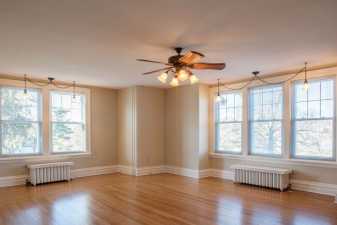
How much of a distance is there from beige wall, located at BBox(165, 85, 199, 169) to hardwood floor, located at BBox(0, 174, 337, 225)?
1142mm

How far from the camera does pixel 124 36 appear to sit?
3.28m

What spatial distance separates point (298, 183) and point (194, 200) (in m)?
2.29

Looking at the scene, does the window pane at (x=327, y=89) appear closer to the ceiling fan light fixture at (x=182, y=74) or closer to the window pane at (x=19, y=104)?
the ceiling fan light fixture at (x=182, y=74)

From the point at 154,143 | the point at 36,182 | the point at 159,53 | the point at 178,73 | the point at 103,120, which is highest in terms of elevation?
the point at 159,53

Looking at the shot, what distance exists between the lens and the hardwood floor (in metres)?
3.69

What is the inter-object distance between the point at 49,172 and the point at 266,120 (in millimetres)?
5071

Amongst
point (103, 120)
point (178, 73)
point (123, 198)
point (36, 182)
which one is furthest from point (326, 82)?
point (36, 182)

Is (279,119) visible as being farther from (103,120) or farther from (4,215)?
(4,215)

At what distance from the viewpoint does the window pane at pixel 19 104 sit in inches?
231

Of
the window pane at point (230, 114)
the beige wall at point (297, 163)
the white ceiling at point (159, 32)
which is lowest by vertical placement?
the beige wall at point (297, 163)

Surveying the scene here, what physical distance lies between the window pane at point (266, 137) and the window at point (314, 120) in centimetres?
34

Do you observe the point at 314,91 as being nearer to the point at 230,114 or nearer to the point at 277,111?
the point at 277,111

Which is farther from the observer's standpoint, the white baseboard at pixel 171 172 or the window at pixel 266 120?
the window at pixel 266 120

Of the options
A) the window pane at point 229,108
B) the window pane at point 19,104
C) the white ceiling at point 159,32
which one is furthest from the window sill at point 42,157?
the window pane at point 229,108
